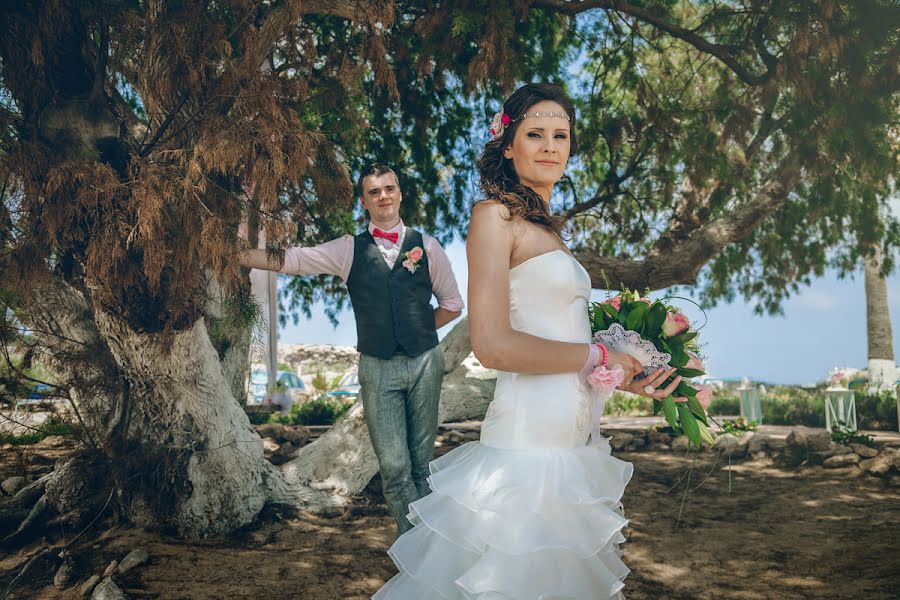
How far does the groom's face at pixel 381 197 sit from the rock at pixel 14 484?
3.54m

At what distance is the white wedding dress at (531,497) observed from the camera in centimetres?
183

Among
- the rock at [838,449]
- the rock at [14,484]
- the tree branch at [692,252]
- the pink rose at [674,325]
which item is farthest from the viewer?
the rock at [838,449]

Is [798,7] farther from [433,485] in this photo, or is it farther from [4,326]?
[4,326]

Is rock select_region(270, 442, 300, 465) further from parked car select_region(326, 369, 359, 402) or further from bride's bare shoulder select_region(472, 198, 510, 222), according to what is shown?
bride's bare shoulder select_region(472, 198, 510, 222)

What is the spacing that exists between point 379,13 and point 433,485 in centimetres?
318

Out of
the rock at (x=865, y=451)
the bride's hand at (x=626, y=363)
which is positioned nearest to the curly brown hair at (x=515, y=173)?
the bride's hand at (x=626, y=363)

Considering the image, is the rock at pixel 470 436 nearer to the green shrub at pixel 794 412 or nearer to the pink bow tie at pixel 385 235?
the pink bow tie at pixel 385 235

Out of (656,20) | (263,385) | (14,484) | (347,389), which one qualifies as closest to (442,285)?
(656,20)

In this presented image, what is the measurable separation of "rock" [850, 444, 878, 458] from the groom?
5.45 meters

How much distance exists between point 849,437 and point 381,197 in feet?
20.8

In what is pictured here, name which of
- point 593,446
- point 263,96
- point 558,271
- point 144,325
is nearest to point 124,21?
point 263,96

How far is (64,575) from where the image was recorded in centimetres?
421

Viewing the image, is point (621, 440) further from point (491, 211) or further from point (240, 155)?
point (491, 211)

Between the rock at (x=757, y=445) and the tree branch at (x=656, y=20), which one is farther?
the rock at (x=757, y=445)
